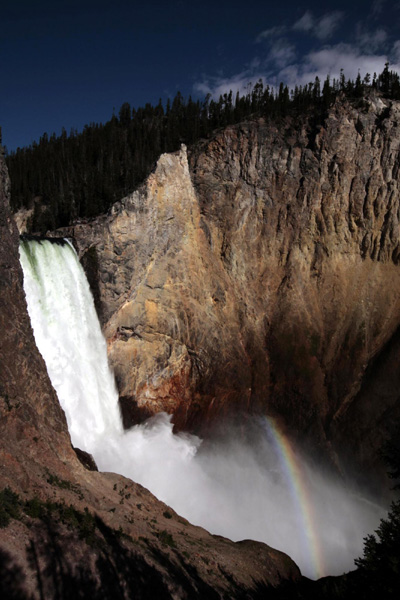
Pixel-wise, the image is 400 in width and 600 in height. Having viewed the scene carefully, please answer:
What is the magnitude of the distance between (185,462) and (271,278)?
46.9 feet

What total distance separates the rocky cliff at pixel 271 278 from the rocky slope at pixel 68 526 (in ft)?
29.7

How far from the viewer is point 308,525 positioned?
23.0m

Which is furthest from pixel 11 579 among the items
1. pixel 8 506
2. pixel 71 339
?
pixel 71 339

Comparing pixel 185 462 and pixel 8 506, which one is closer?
pixel 8 506

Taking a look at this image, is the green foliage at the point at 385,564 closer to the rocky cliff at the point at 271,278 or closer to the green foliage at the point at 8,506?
the green foliage at the point at 8,506

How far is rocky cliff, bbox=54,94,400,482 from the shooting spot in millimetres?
25031

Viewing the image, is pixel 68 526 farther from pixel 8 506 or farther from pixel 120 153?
pixel 120 153

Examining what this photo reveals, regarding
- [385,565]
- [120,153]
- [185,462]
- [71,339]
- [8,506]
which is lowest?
[8,506]

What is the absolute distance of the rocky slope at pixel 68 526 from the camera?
8.25m

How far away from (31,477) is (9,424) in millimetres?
1916

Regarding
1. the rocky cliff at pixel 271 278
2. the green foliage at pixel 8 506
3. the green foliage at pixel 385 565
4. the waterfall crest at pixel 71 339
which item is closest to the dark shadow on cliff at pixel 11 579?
the green foliage at pixel 8 506

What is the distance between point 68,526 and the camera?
9625 millimetres

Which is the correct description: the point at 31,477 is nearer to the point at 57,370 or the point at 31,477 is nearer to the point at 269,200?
the point at 57,370

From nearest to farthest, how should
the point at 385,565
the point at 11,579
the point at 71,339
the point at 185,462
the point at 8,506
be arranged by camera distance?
the point at 11,579 → the point at 8,506 → the point at 385,565 → the point at 71,339 → the point at 185,462
